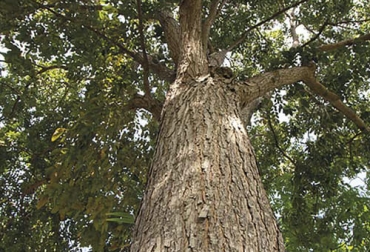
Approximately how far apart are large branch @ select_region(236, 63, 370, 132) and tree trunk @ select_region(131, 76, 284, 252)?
716 millimetres

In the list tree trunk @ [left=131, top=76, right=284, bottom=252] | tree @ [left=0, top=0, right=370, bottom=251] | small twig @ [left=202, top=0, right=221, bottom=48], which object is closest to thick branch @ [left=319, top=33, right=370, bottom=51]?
tree @ [left=0, top=0, right=370, bottom=251]

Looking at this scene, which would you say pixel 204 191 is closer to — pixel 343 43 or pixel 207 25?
pixel 207 25

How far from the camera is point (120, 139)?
4.92m

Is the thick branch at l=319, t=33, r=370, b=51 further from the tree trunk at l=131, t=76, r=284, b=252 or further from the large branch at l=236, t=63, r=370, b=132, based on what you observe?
the tree trunk at l=131, t=76, r=284, b=252

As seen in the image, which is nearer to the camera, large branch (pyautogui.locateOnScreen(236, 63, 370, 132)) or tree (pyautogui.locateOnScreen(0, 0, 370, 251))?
tree (pyautogui.locateOnScreen(0, 0, 370, 251))

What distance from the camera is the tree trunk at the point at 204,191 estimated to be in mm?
1577

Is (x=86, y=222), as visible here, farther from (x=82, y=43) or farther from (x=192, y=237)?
(x=192, y=237)

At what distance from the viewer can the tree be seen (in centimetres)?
184

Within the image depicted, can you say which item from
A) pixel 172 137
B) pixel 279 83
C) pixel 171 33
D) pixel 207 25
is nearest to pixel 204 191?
pixel 172 137

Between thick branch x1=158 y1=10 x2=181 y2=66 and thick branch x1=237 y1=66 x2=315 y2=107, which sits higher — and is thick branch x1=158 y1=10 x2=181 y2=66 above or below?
above

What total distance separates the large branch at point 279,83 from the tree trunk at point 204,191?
716 millimetres

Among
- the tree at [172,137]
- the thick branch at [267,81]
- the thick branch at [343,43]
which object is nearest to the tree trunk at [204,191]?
the tree at [172,137]

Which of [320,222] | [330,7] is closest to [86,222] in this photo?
[320,222]

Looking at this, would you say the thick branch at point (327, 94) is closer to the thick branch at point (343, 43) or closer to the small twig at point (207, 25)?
the thick branch at point (343, 43)
